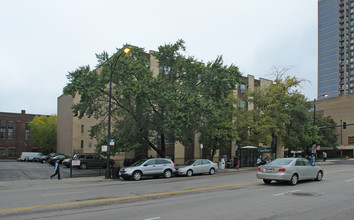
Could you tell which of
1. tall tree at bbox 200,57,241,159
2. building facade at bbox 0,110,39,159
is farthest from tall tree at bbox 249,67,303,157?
building facade at bbox 0,110,39,159

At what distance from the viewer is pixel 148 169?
69.4ft

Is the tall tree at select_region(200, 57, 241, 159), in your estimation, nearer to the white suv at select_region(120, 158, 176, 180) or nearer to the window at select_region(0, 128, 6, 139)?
the white suv at select_region(120, 158, 176, 180)

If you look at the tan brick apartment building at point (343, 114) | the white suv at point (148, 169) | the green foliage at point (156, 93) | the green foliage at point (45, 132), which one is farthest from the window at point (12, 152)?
the tan brick apartment building at point (343, 114)

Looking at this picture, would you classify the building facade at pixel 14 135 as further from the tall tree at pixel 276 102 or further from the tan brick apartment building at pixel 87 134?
the tall tree at pixel 276 102

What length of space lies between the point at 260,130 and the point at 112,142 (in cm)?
1825

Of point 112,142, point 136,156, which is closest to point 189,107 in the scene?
point 112,142

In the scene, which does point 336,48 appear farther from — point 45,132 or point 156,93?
point 156,93

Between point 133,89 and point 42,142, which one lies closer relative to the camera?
point 133,89

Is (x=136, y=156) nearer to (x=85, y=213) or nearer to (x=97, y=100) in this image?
(x=97, y=100)

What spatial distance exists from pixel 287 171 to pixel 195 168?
410 inches

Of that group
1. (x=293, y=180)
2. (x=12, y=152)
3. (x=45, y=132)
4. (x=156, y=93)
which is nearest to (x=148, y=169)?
(x=156, y=93)

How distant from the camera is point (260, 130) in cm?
3328

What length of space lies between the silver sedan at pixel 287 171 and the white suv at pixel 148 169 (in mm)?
8256

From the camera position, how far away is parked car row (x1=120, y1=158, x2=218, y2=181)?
20.6m
